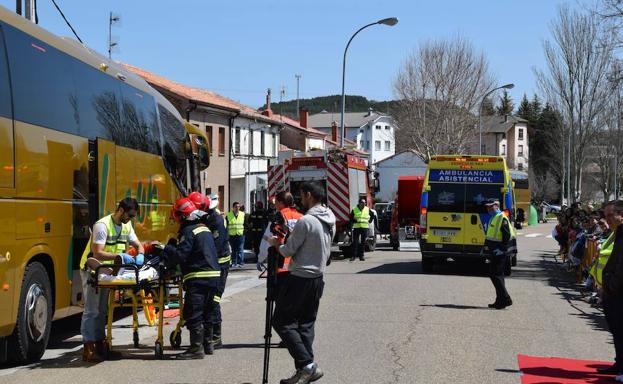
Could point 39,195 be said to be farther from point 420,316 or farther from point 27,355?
point 420,316

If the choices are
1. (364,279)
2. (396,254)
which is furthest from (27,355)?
(396,254)

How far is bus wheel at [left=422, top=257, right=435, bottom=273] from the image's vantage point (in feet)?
64.1

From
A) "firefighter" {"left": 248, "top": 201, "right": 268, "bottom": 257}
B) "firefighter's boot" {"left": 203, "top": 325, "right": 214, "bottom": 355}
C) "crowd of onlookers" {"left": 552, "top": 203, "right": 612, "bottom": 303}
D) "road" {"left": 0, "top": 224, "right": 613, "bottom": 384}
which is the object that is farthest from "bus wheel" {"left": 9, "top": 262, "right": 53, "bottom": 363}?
"firefighter" {"left": 248, "top": 201, "right": 268, "bottom": 257}

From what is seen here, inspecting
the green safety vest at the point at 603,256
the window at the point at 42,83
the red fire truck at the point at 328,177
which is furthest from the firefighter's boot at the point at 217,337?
the red fire truck at the point at 328,177

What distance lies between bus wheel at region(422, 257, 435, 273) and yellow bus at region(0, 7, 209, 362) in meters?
8.65

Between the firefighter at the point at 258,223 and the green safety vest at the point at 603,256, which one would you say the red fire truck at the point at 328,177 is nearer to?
the firefighter at the point at 258,223

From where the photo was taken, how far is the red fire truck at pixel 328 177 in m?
25.0

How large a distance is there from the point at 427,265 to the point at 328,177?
20.7 ft

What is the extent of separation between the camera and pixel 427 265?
1964 cm

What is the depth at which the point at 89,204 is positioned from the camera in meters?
10.2

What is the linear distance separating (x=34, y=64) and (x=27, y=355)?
124 inches

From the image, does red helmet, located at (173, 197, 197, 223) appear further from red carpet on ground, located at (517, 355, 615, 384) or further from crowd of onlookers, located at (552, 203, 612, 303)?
crowd of onlookers, located at (552, 203, 612, 303)

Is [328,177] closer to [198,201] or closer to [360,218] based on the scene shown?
[360,218]

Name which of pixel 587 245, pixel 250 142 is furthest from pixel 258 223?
pixel 250 142
